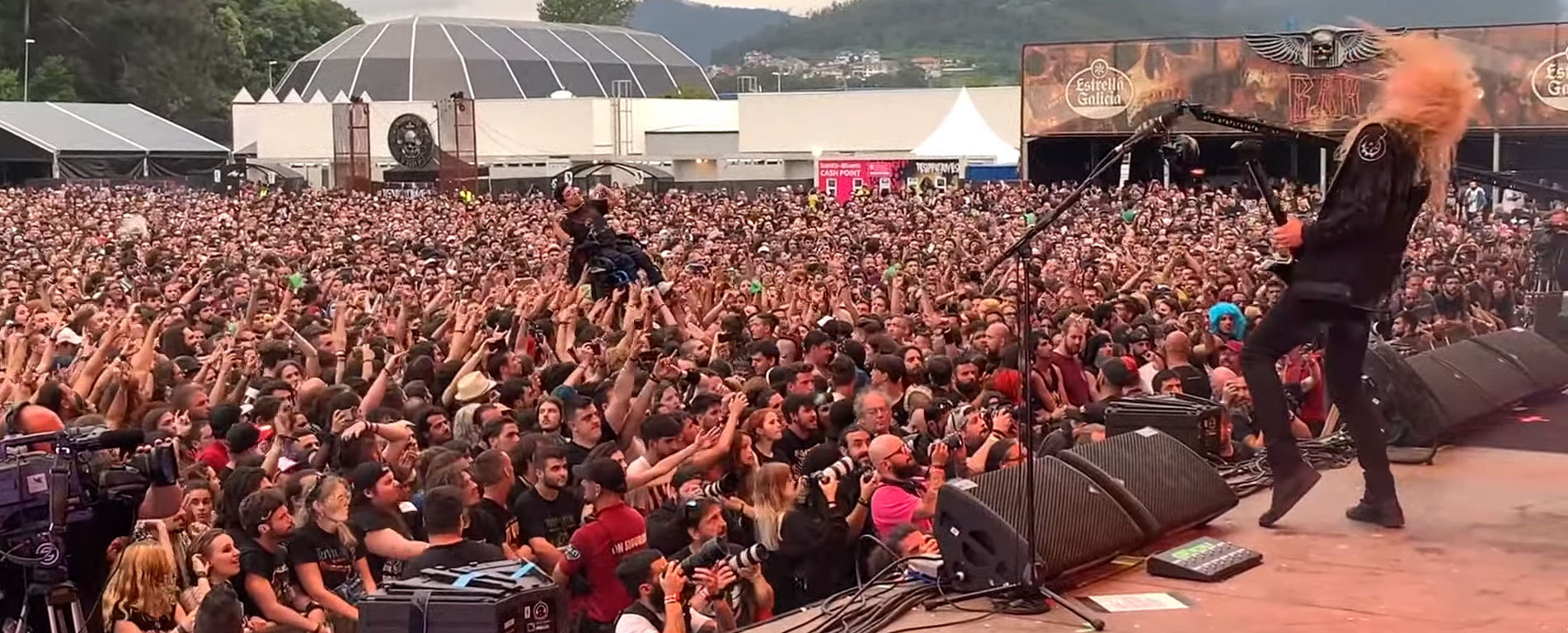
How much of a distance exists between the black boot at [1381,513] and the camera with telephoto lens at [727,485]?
2.06m

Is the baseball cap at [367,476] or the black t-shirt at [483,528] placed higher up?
the baseball cap at [367,476]

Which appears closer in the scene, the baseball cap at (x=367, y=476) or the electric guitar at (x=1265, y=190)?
the electric guitar at (x=1265, y=190)

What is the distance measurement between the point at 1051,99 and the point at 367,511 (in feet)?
98.9

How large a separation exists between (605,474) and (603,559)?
27cm

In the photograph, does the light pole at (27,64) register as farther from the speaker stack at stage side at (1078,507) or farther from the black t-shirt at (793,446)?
the speaker stack at stage side at (1078,507)

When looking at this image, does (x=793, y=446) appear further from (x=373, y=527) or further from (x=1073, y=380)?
(x=1073, y=380)

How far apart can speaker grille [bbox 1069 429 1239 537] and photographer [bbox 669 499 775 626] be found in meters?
1.03

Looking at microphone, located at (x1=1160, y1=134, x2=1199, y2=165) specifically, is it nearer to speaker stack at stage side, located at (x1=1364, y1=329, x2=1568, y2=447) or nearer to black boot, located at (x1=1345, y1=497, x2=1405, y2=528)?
black boot, located at (x1=1345, y1=497, x2=1405, y2=528)

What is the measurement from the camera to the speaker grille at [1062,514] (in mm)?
4414

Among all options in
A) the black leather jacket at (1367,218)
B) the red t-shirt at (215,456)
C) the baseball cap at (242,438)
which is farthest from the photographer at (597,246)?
the black leather jacket at (1367,218)

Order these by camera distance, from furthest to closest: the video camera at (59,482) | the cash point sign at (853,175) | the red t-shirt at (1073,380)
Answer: the cash point sign at (853,175) → the red t-shirt at (1073,380) → the video camera at (59,482)

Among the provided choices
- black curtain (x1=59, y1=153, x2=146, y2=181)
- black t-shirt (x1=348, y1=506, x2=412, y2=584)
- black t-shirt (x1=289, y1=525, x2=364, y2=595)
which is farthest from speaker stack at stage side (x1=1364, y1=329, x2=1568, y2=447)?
black curtain (x1=59, y1=153, x2=146, y2=181)

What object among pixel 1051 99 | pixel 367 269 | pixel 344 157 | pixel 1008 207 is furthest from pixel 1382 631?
pixel 344 157

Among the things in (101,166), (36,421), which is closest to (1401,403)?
(36,421)
